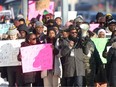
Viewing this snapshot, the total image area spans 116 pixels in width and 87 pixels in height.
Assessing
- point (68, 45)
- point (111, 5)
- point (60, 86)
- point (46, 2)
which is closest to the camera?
point (68, 45)

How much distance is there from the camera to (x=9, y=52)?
12.6 metres

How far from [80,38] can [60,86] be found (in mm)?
1289

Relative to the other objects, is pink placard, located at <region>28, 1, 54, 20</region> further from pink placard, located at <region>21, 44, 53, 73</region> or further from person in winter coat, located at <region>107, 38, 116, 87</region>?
person in winter coat, located at <region>107, 38, 116, 87</region>

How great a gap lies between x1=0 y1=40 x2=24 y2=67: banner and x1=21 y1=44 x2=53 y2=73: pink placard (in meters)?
0.44

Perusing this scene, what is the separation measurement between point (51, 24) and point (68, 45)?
190 centimetres

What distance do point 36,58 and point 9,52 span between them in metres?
0.81

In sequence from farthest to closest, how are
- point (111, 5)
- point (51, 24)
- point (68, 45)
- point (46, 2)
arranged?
point (111, 5)
point (46, 2)
point (51, 24)
point (68, 45)

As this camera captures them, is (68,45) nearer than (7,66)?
Yes

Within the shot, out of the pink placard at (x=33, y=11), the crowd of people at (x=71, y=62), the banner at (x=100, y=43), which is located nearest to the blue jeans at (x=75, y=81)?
the crowd of people at (x=71, y=62)

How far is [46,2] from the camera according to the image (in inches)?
741

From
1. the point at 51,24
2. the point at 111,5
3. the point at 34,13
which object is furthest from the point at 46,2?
the point at 111,5

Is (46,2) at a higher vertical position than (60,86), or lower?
higher

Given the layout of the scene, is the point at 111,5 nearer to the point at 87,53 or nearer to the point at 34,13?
the point at 34,13

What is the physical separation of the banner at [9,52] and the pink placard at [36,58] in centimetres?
44
